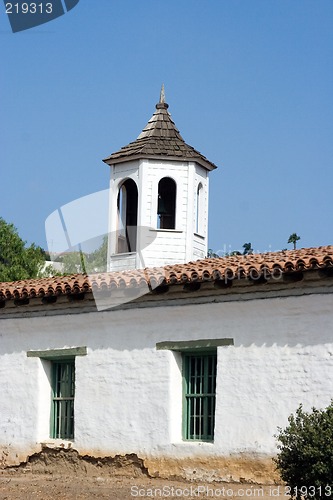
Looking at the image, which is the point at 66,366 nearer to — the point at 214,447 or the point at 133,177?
the point at 214,447

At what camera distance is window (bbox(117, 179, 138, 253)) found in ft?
64.5

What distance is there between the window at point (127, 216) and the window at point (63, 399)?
3.98 m

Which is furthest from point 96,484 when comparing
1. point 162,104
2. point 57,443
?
point 162,104

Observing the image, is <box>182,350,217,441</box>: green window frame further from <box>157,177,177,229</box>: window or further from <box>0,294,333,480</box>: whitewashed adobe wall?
<box>157,177,177,229</box>: window

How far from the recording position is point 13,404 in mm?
16500

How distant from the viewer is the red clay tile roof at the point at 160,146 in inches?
758

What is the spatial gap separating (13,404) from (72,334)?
6.18 ft

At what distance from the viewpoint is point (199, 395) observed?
47.4 ft

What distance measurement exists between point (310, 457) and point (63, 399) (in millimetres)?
7118

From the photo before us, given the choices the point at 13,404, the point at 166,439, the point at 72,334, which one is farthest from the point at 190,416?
the point at 13,404

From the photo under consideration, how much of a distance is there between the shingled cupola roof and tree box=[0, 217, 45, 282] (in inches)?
465

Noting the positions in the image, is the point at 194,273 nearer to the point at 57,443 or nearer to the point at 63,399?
the point at 63,399

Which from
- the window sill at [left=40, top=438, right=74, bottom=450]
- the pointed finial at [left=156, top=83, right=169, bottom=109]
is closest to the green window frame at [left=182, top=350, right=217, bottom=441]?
the window sill at [left=40, top=438, right=74, bottom=450]

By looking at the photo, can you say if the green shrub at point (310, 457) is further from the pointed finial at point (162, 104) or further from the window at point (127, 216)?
the pointed finial at point (162, 104)
